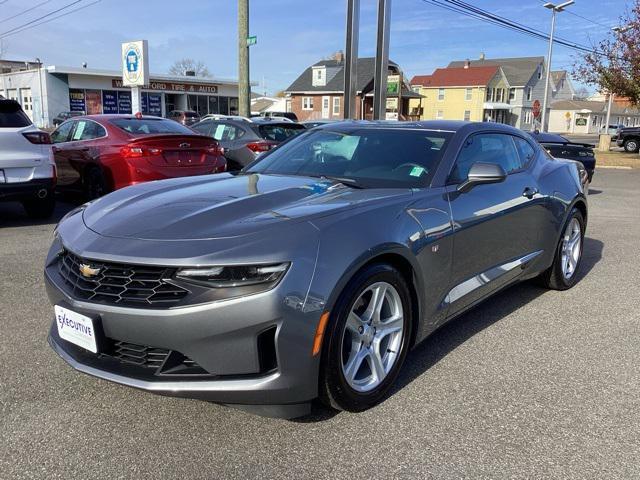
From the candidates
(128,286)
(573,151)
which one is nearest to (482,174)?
(128,286)

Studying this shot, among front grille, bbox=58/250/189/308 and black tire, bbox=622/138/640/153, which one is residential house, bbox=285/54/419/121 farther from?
front grille, bbox=58/250/189/308

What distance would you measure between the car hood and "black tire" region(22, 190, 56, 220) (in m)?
4.92

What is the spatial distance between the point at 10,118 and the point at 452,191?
623 cm

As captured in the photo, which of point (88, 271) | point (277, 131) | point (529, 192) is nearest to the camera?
point (88, 271)

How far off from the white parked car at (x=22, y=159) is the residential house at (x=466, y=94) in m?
58.2

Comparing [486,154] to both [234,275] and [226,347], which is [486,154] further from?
[226,347]

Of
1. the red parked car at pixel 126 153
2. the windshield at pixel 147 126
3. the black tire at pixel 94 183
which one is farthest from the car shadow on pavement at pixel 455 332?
the black tire at pixel 94 183

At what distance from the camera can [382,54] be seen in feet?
56.7

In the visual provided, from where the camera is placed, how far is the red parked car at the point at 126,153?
8.08 m

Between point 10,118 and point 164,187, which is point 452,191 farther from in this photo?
point 10,118

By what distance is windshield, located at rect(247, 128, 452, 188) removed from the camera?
3.64 metres

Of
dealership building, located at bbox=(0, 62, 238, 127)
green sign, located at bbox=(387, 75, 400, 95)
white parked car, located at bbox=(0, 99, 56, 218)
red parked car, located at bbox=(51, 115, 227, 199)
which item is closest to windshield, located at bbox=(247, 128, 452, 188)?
red parked car, located at bbox=(51, 115, 227, 199)

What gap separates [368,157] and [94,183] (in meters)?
6.19

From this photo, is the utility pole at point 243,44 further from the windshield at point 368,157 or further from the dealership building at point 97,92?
the dealership building at point 97,92
